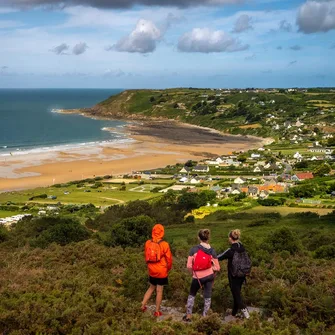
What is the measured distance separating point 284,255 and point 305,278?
4072 mm

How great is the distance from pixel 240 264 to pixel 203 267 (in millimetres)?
577

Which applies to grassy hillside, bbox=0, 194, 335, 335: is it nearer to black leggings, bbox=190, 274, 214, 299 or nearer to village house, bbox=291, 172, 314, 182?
black leggings, bbox=190, 274, 214, 299

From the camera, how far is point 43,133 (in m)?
101

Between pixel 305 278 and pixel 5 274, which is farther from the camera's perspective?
pixel 5 274

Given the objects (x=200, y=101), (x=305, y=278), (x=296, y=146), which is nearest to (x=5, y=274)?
(x=305, y=278)

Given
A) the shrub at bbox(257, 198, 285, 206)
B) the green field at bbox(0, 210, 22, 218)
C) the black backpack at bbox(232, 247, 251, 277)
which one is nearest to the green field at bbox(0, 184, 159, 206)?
the green field at bbox(0, 210, 22, 218)

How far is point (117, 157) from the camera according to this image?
7419 centimetres

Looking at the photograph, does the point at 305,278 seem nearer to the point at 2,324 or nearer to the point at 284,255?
the point at 284,255

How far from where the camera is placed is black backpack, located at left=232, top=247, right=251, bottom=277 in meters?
7.26

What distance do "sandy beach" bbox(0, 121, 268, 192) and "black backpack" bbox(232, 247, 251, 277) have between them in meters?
47.6

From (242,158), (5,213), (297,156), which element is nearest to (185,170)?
(242,158)

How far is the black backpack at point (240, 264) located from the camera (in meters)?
7.26

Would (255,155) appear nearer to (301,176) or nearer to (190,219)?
(301,176)

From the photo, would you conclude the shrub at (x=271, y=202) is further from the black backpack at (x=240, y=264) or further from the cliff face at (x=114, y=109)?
the cliff face at (x=114, y=109)
